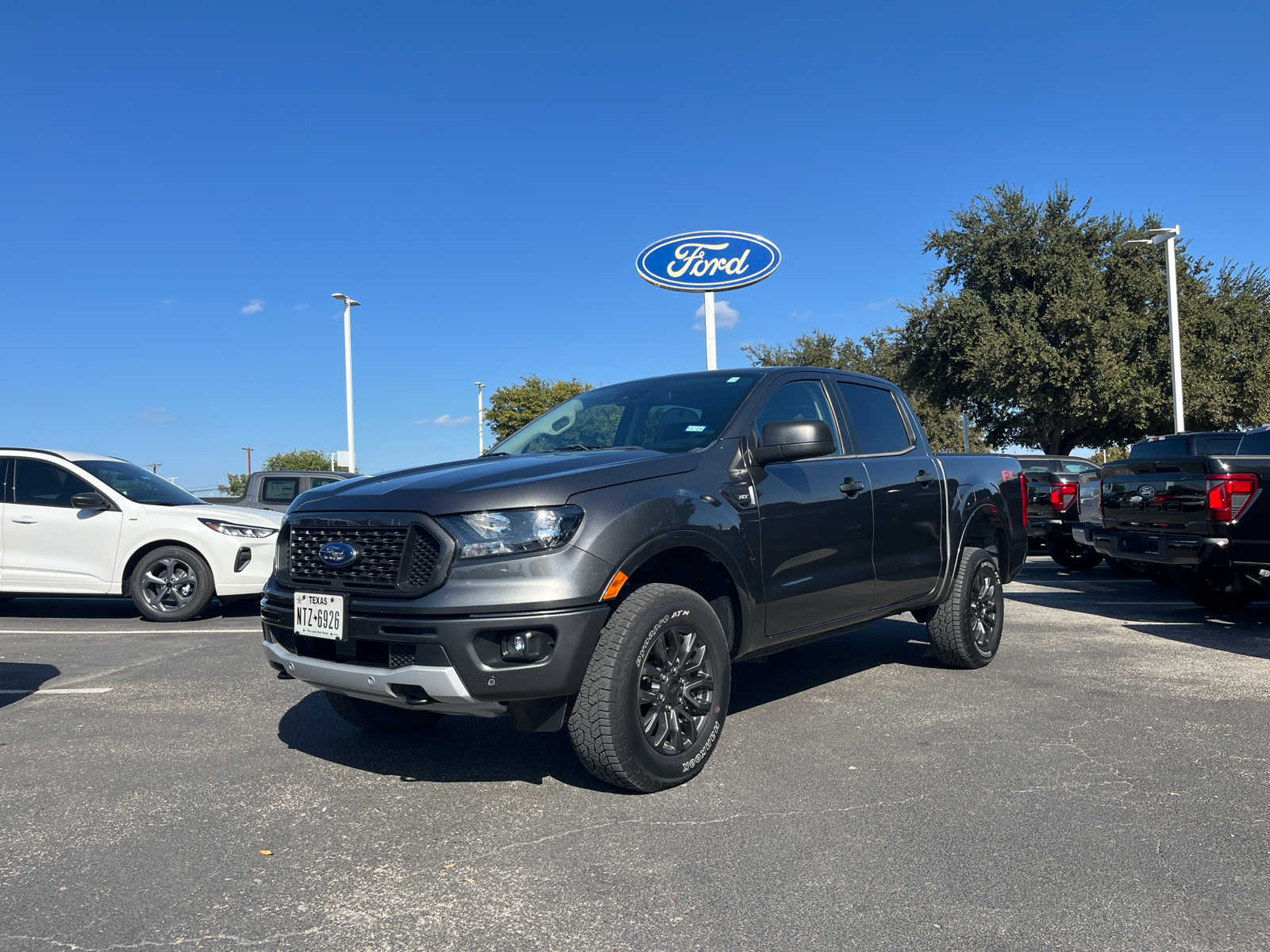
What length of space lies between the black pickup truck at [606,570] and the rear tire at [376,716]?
0.04 feet

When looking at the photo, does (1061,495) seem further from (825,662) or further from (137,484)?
(137,484)

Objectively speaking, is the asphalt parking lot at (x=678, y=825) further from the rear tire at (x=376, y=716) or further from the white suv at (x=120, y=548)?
the white suv at (x=120, y=548)

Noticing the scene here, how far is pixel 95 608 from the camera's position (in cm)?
1043

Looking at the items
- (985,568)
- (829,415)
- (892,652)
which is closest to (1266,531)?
(985,568)

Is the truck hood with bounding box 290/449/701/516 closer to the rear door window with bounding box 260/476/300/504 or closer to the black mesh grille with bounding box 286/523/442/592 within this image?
the black mesh grille with bounding box 286/523/442/592

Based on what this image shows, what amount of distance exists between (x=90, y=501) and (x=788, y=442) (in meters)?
7.40

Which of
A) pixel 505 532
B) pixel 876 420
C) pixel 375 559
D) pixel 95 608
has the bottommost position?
pixel 95 608

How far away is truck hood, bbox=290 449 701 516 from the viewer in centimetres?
368

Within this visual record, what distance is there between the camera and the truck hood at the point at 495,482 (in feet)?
12.1

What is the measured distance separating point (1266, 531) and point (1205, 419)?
24.0 m

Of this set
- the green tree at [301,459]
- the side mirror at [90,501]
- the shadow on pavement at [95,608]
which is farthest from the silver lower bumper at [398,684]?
the green tree at [301,459]

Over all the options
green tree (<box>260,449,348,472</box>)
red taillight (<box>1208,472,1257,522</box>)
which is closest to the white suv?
red taillight (<box>1208,472,1257,522</box>)

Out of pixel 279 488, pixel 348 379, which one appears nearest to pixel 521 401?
pixel 348 379

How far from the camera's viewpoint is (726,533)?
427 cm
